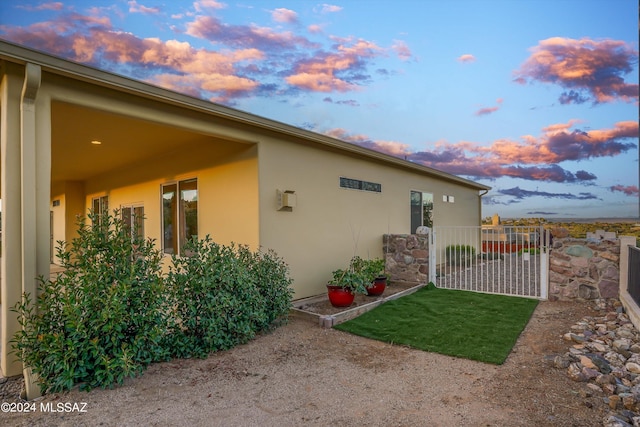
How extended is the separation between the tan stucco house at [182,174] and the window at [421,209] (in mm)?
63

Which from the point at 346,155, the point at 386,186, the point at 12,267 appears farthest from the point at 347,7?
the point at 12,267

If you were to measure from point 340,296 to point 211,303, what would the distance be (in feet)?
7.25

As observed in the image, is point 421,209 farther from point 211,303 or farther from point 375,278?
point 211,303

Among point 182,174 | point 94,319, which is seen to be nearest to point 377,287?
point 94,319

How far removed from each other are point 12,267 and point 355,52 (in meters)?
8.22

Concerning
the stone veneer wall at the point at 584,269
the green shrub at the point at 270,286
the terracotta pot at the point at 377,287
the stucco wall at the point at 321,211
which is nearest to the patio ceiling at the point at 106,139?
the stucco wall at the point at 321,211

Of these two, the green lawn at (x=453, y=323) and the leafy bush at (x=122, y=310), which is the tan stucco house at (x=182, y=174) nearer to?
the leafy bush at (x=122, y=310)

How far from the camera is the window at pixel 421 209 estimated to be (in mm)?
9156

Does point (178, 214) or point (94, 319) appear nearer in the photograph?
Result: point (94, 319)

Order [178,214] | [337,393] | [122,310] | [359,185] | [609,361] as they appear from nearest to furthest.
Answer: [337,393], [122,310], [609,361], [178,214], [359,185]

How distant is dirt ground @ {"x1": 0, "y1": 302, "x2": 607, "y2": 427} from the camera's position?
7.87ft

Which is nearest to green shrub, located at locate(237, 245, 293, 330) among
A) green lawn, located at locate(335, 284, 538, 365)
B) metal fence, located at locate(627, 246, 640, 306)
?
green lawn, located at locate(335, 284, 538, 365)

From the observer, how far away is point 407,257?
23.8ft

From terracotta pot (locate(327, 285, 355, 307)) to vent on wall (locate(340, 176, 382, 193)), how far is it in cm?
230
